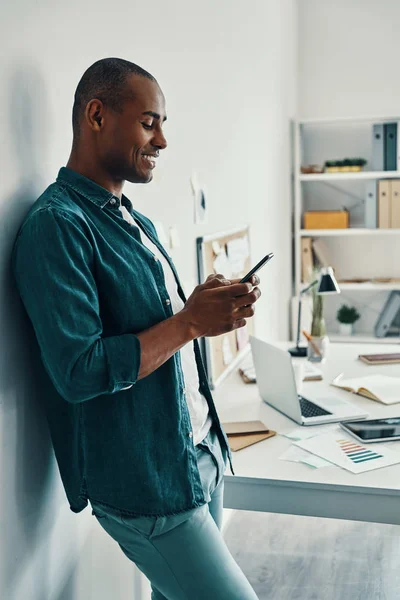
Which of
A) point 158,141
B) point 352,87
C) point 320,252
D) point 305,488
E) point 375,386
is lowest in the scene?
point 305,488

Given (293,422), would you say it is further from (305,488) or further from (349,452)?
(305,488)

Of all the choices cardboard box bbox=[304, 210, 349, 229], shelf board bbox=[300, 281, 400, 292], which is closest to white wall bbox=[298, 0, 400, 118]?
cardboard box bbox=[304, 210, 349, 229]

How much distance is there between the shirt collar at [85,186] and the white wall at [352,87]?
364 centimetres

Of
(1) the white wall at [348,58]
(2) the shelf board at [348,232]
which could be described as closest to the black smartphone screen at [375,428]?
(2) the shelf board at [348,232]

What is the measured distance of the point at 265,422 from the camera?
2.04 metres

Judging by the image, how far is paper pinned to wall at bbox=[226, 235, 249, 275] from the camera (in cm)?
273

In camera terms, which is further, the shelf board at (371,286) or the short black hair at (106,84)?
the shelf board at (371,286)

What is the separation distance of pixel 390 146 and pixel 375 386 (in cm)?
250

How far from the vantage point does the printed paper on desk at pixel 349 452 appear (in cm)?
167

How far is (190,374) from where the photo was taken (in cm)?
141

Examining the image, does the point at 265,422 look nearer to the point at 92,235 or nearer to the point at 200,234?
the point at 200,234

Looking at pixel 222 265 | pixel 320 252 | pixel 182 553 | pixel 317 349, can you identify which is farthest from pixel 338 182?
pixel 182 553

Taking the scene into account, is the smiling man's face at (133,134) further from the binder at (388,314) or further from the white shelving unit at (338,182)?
the binder at (388,314)

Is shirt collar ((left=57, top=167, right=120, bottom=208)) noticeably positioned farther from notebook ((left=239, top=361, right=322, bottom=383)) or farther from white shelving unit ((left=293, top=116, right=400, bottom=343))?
white shelving unit ((left=293, top=116, right=400, bottom=343))
